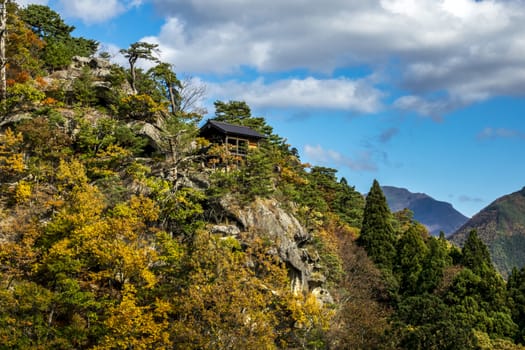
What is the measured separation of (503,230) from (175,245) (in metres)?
133

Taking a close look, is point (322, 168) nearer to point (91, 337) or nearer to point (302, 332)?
point (302, 332)

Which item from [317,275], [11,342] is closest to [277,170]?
[317,275]

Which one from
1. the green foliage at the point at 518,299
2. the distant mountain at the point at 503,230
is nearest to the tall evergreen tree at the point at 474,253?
the green foliage at the point at 518,299


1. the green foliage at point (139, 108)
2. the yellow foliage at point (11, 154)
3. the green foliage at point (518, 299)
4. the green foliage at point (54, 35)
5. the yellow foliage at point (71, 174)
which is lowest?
the green foliage at point (518, 299)

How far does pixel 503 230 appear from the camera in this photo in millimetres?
136250

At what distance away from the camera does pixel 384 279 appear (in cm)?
3834

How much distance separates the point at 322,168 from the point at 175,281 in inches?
1198

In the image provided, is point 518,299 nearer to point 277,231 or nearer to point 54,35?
point 277,231

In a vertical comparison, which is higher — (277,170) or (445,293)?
(277,170)

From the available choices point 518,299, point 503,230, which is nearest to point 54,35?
point 518,299

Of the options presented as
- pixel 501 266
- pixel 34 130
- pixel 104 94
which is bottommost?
pixel 501 266

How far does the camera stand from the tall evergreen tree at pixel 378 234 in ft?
134

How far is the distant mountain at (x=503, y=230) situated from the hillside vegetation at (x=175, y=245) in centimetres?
8769

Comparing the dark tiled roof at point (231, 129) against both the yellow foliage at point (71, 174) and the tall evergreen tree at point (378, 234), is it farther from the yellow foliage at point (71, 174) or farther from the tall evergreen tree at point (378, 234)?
the tall evergreen tree at point (378, 234)
